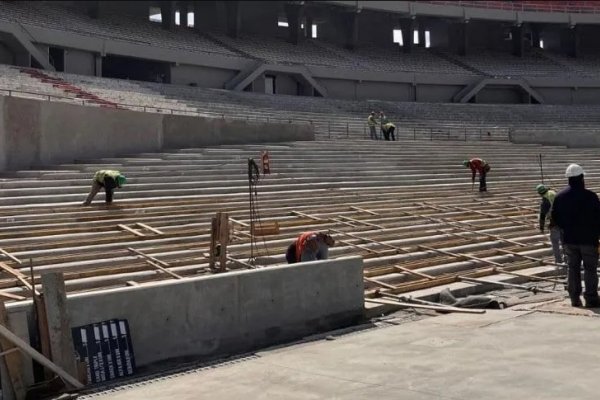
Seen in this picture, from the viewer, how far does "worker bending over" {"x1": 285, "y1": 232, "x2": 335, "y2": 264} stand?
945 cm

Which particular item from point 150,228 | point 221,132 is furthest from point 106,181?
point 221,132

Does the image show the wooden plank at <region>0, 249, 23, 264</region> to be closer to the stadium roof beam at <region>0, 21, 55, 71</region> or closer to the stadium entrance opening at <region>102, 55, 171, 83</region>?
the stadium roof beam at <region>0, 21, 55, 71</region>

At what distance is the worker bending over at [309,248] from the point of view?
372 inches

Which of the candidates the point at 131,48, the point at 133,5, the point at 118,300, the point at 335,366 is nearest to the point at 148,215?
the point at 118,300

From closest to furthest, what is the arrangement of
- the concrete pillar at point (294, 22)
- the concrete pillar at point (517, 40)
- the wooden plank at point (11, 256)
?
the wooden plank at point (11, 256)
the concrete pillar at point (294, 22)
the concrete pillar at point (517, 40)

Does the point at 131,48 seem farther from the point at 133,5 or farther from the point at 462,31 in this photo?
the point at 462,31

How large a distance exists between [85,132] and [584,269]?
13223 mm

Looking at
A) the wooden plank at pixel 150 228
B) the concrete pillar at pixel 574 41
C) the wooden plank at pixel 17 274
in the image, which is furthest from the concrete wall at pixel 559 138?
the wooden plank at pixel 17 274

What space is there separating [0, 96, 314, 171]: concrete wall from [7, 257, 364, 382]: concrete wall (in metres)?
10.1

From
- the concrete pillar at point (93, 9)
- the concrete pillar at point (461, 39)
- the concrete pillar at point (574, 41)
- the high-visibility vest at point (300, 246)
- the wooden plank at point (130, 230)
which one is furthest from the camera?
the concrete pillar at point (574, 41)

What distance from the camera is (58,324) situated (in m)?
6.25

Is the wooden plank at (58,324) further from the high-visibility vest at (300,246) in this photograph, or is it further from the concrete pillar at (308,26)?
the concrete pillar at (308,26)

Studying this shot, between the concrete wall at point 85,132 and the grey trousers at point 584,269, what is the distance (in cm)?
1217

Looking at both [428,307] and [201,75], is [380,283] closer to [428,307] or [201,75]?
[428,307]
